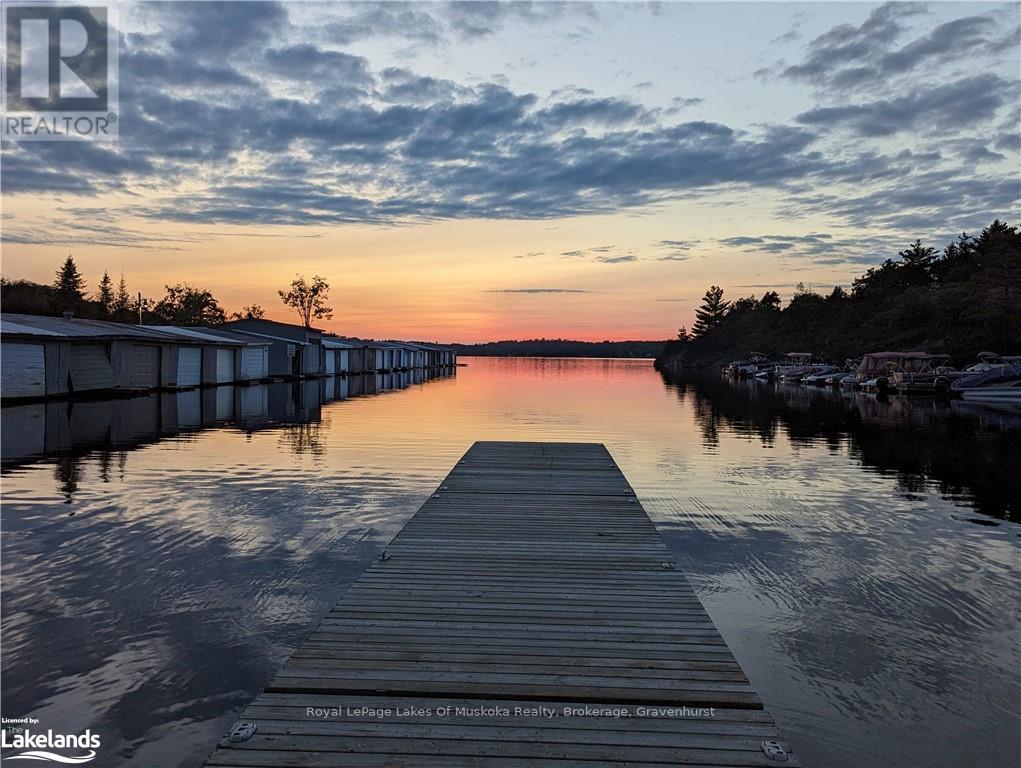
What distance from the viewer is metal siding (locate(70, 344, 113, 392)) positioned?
112ft

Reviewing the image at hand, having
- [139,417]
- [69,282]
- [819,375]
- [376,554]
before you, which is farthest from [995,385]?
[69,282]

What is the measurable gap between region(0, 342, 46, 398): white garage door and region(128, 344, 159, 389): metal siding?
5615 mm

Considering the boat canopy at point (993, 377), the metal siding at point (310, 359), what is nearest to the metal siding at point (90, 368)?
the metal siding at point (310, 359)

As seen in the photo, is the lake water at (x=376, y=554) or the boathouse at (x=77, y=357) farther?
the boathouse at (x=77, y=357)

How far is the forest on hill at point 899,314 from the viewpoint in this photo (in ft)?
208

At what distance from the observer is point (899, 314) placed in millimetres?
83562

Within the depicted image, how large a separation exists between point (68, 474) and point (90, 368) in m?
22.7

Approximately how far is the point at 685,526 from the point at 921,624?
15.5ft

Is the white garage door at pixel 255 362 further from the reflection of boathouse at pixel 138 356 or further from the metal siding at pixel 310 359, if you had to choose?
the metal siding at pixel 310 359

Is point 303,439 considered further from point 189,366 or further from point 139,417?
point 189,366

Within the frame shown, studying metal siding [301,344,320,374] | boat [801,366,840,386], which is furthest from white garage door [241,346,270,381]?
boat [801,366,840,386]

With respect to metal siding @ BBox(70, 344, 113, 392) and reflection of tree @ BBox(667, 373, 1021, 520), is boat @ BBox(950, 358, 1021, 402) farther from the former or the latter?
metal siding @ BBox(70, 344, 113, 392)

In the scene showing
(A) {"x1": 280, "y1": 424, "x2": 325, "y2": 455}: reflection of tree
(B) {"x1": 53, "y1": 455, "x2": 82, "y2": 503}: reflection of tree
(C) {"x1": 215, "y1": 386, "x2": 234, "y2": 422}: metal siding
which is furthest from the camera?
(C) {"x1": 215, "y1": 386, "x2": 234, "y2": 422}: metal siding

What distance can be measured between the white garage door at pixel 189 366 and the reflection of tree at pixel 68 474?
24.7 meters
